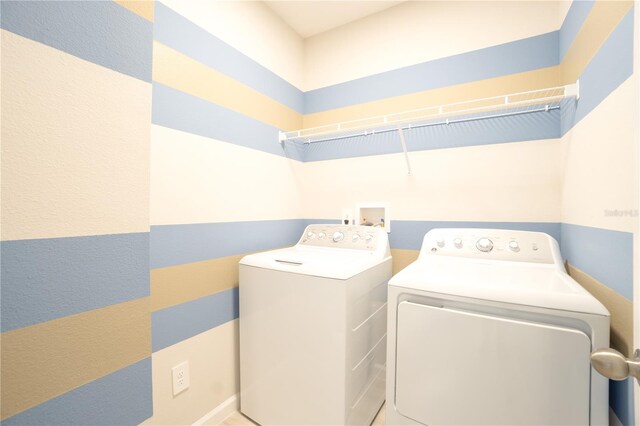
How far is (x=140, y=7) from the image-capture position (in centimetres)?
95

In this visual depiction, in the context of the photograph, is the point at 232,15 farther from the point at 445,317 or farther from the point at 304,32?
the point at 445,317

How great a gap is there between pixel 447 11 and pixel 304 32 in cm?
106

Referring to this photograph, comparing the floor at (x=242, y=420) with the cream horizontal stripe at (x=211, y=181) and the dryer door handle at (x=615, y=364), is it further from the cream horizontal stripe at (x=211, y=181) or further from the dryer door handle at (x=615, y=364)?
the dryer door handle at (x=615, y=364)

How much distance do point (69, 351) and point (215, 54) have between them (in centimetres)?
148

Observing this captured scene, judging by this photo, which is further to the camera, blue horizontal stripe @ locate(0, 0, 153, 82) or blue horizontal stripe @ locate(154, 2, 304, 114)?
blue horizontal stripe @ locate(154, 2, 304, 114)

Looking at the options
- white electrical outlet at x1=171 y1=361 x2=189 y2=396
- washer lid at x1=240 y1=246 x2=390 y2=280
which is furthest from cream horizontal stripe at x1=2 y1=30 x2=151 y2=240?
white electrical outlet at x1=171 y1=361 x2=189 y2=396

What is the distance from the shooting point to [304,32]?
2.17 meters

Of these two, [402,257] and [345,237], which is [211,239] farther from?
[402,257]

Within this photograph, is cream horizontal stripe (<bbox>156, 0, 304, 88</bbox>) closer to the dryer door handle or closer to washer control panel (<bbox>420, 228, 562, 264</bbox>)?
washer control panel (<bbox>420, 228, 562, 264</bbox>)

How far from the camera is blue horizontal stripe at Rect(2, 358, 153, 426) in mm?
746

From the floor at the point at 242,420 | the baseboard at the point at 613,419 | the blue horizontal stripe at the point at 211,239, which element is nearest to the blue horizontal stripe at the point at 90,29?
the blue horizontal stripe at the point at 211,239

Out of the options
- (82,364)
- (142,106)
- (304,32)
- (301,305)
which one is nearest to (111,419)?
(82,364)

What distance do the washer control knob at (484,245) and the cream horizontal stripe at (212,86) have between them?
58.5 inches

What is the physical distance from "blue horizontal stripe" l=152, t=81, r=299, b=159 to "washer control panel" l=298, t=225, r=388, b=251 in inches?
25.4
